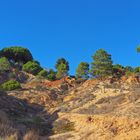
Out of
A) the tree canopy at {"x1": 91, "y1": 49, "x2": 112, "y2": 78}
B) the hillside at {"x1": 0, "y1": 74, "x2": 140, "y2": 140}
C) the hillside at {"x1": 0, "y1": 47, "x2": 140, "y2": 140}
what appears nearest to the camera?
the hillside at {"x1": 0, "y1": 47, "x2": 140, "y2": 140}

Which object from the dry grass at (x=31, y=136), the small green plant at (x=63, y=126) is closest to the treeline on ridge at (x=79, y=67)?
the small green plant at (x=63, y=126)

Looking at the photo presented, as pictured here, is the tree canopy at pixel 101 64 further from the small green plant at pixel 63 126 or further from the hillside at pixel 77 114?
the small green plant at pixel 63 126

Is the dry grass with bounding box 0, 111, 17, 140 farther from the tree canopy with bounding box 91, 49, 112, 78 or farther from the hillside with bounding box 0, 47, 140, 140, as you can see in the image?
the tree canopy with bounding box 91, 49, 112, 78

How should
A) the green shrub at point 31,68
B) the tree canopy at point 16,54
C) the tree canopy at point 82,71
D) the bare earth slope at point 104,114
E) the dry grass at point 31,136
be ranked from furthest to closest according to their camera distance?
1. the tree canopy at point 16,54
2. the green shrub at point 31,68
3. the tree canopy at point 82,71
4. the bare earth slope at point 104,114
5. the dry grass at point 31,136

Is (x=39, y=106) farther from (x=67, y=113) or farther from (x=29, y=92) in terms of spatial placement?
(x=67, y=113)

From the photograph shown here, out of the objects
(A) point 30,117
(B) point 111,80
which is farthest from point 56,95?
(A) point 30,117

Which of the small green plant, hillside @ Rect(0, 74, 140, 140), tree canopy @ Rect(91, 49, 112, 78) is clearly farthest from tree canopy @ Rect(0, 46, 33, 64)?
the small green plant

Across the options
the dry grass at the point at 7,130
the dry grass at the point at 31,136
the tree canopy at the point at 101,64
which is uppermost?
the tree canopy at the point at 101,64

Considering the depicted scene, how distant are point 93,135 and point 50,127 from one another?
3.71 meters

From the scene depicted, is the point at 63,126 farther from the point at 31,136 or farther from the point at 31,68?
the point at 31,68

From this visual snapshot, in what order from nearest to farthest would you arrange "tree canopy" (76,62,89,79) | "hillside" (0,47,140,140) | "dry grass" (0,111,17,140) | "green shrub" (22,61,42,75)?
"dry grass" (0,111,17,140) → "hillside" (0,47,140,140) → "tree canopy" (76,62,89,79) → "green shrub" (22,61,42,75)

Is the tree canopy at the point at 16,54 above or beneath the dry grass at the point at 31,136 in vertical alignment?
above

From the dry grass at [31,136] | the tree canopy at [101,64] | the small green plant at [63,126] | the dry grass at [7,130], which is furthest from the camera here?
the tree canopy at [101,64]

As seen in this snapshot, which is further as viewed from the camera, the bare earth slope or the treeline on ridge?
the treeline on ridge
